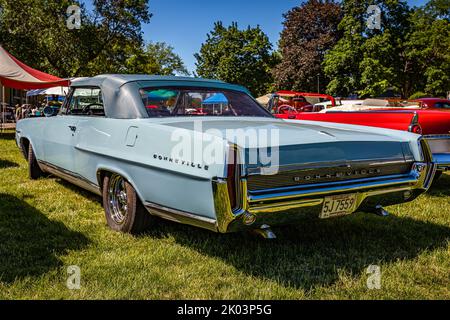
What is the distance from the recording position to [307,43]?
3650 cm

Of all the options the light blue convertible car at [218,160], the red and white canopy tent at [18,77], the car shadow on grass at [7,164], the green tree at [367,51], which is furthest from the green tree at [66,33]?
the light blue convertible car at [218,160]

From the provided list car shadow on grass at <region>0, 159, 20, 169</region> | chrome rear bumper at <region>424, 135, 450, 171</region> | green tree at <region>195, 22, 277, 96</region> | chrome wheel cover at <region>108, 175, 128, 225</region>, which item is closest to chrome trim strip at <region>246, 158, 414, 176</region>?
chrome wheel cover at <region>108, 175, 128, 225</region>

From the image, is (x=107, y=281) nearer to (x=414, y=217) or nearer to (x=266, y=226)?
(x=266, y=226)

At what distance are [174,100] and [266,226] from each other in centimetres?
168

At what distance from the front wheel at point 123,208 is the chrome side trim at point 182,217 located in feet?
0.87

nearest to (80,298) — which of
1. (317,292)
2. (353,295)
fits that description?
(317,292)

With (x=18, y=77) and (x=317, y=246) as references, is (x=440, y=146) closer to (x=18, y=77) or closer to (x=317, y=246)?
(x=317, y=246)

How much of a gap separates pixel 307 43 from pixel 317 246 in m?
34.9

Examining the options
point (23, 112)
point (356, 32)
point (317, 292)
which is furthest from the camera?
point (356, 32)

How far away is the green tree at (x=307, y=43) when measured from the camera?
116 feet

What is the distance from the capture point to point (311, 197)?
9.87 ft

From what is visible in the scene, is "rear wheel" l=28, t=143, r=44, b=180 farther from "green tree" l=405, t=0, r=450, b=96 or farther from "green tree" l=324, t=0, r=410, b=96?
"green tree" l=405, t=0, r=450, b=96

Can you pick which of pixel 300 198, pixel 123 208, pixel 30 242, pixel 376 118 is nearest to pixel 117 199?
pixel 123 208
